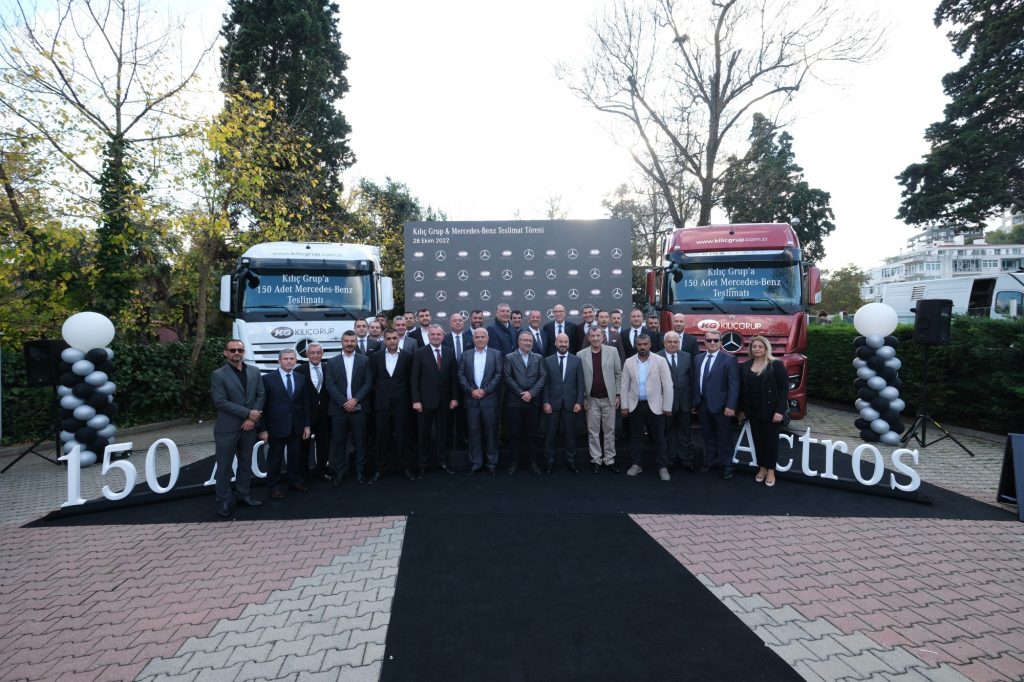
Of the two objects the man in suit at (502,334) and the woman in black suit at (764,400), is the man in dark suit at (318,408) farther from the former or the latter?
the woman in black suit at (764,400)

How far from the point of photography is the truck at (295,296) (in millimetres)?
8172

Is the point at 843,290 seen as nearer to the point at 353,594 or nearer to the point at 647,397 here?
the point at 647,397

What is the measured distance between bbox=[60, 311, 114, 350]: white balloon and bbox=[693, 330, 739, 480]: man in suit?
847cm

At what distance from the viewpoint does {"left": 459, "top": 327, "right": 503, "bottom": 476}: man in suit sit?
6.49 metres

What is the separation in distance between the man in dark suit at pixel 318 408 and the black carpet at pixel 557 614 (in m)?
2.33

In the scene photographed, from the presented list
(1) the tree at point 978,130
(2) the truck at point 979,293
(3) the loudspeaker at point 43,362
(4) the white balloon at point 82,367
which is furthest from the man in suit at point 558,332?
(1) the tree at point 978,130

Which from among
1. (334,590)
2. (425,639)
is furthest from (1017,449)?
(334,590)

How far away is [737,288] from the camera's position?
830 centimetres

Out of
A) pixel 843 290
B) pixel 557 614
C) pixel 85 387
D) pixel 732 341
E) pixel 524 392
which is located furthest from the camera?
pixel 843 290

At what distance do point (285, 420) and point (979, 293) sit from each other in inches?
804

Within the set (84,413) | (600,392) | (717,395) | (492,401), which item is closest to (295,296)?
(84,413)

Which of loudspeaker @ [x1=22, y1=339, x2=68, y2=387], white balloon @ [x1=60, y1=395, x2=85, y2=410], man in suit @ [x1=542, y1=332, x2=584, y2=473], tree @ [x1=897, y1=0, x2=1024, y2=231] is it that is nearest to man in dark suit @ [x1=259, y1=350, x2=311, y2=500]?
man in suit @ [x1=542, y1=332, x2=584, y2=473]

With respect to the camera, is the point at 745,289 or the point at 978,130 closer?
the point at 745,289

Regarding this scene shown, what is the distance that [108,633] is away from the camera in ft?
10.7
